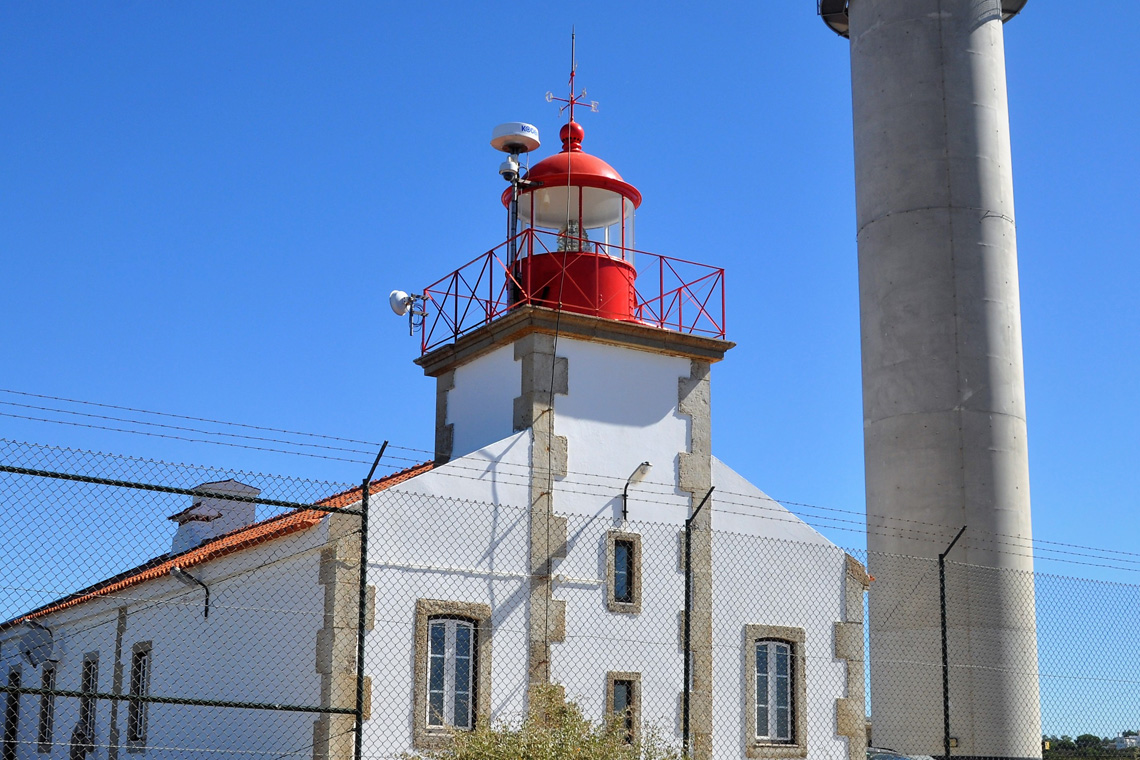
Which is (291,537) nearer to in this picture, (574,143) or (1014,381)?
(574,143)

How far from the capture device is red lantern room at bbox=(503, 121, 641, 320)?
16.1m

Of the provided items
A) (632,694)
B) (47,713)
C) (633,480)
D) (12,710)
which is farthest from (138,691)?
(633,480)

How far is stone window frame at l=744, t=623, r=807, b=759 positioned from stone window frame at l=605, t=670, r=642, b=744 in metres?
1.33

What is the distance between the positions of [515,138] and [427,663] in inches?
254

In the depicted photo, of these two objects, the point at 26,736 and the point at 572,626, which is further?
the point at 26,736

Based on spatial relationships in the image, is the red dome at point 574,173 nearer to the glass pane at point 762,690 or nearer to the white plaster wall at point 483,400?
the white plaster wall at point 483,400

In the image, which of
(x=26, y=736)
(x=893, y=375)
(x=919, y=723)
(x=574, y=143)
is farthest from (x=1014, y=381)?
(x=26, y=736)

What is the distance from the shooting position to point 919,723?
21062 mm

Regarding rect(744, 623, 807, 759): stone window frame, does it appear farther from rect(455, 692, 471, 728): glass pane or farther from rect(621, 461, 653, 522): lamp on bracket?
rect(455, 692, 471, 728): glass pane

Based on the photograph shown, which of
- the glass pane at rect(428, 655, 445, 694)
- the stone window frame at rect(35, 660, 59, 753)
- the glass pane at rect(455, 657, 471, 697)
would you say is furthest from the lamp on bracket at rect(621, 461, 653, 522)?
the stone window frame at rect(35, 660, 59, 753)

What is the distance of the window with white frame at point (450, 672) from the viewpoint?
530 inches

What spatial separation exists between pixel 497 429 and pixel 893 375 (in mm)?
8806

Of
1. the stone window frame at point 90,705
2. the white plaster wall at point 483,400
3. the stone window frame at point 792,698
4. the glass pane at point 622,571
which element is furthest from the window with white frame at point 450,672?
the stone window frame at point 90,705

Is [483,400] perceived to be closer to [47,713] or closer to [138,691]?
[138,691]
